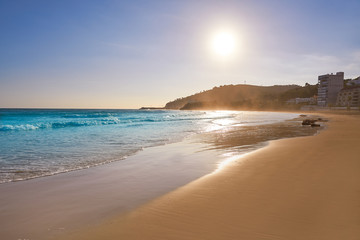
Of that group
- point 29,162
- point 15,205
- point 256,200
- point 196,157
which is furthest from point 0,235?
point 196,157

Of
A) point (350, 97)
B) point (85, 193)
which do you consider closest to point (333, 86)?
point (350, 97)

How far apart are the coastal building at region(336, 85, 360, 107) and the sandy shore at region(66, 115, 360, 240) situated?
90.0 meters

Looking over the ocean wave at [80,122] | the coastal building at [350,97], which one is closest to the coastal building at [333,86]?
the coastal building at [350,97]

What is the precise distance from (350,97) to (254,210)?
9918cm

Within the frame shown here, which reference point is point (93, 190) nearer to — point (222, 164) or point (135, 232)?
point (135, 232)

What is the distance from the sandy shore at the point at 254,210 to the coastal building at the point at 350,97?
89977mm

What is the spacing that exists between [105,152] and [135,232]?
7.39 metres

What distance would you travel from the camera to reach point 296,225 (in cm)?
321

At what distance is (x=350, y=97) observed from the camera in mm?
79688

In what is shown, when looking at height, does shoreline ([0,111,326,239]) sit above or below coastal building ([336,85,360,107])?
below

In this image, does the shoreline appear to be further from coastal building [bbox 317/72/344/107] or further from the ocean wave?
coastal building [bbox 317/72/344/107]

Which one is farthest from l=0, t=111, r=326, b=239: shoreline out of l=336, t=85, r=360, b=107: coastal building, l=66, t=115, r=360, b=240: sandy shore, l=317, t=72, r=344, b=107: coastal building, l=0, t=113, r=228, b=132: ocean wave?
l=317, t=72, r=344, b=107: coastal building

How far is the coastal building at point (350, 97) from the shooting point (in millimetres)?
77588

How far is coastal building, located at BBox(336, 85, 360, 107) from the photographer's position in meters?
77.6
